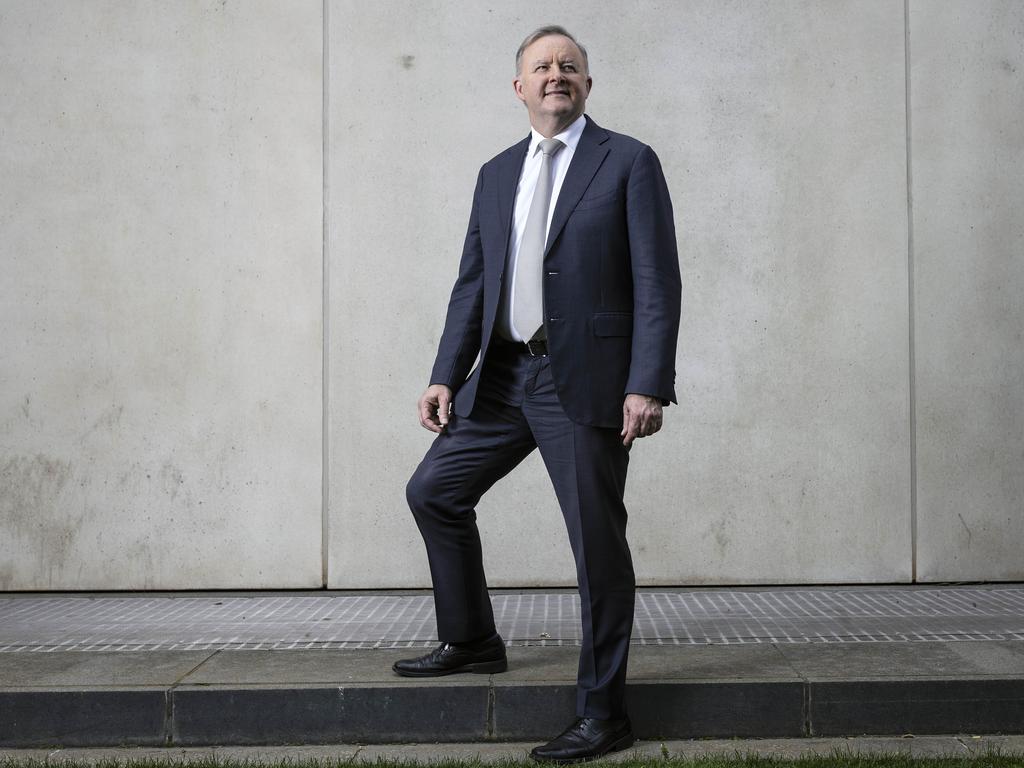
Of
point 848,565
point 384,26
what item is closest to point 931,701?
point 848,565

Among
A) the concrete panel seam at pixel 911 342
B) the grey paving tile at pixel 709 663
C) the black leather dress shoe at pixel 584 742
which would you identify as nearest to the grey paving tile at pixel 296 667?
the black leather dress shoe at pixel 584 742

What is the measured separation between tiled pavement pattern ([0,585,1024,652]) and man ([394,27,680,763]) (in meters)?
0.92

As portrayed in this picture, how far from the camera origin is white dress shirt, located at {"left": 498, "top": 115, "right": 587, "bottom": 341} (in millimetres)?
3486

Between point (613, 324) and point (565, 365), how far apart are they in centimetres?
21

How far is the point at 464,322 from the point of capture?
12.1 ft

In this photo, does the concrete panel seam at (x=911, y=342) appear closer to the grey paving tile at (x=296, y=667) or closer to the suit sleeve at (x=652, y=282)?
the suit sleeve at (x=652, y=282)

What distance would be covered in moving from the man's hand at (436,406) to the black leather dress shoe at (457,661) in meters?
0.79

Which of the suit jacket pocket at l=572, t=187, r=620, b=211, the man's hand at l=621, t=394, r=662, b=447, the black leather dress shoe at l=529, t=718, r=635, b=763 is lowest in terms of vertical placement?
the black leather dress shoe at l=529, t=718, r=635, b=763

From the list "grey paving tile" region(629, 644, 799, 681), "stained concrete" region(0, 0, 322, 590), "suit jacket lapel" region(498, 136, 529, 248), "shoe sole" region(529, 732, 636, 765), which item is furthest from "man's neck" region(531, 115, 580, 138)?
"stained concrete" region(0, 0, 322, 590)

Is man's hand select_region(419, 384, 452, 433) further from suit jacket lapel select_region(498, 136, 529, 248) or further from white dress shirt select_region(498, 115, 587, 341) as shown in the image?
suit jacket lapel select_region(498, 136, 529, 248)

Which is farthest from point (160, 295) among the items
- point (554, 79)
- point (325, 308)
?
point (554, 79)

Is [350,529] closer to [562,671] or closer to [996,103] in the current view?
[562,671]

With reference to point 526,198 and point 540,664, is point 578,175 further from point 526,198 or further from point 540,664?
point 540,664

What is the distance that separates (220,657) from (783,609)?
266cm
